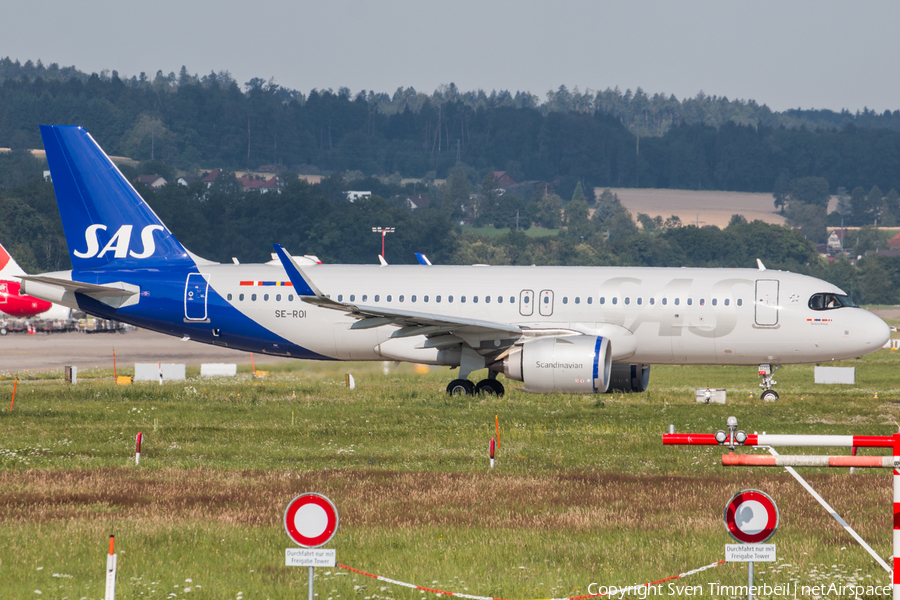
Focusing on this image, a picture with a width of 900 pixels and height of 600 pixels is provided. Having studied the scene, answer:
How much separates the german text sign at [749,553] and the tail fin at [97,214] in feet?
84.4

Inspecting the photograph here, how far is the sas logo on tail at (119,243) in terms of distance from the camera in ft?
108

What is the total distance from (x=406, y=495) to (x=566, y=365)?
1190 cm

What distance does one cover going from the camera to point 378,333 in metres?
31.9

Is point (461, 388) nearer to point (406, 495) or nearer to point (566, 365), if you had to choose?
point (566, 365)

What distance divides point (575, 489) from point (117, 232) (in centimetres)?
2045

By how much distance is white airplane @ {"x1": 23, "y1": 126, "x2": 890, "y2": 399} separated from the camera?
102 feet

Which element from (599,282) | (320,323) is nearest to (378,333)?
(320,323)

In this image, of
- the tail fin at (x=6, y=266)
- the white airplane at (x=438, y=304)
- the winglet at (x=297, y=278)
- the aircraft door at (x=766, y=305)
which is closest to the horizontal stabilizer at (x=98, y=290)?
the white airplane at (x=438, y=304)

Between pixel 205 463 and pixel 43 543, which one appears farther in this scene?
pixel 205 463

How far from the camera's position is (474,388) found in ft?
103

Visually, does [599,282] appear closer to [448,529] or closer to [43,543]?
[448,529]

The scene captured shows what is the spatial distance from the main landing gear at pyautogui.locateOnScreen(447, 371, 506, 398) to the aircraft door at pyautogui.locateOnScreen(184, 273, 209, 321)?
7.71 m

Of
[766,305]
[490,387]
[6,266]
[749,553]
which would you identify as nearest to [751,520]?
[749,553]

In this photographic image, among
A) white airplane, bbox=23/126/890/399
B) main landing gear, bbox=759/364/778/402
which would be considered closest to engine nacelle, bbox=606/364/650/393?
white airplane, bbox=23/126/890/399
